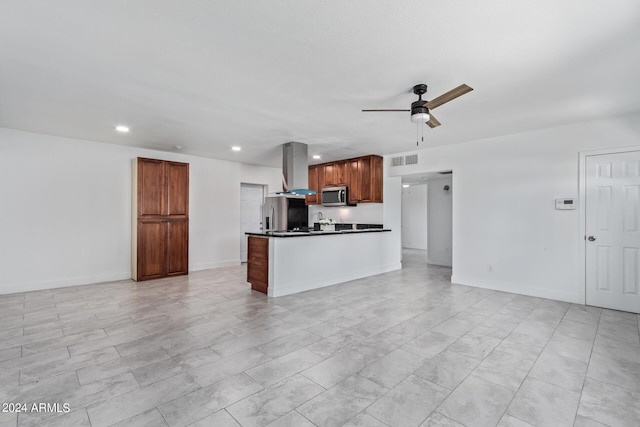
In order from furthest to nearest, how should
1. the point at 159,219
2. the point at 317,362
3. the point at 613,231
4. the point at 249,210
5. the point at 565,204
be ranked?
the point at 249,210, the point at 159,219, the point at 565,204, the point at 613,231, the point at 317,362

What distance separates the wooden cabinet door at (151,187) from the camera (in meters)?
5.48

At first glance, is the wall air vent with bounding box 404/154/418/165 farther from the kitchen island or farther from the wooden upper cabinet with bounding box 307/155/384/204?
the kitchen island

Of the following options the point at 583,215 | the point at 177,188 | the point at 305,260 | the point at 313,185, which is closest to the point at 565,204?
the point at 583,215

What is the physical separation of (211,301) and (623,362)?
4.46 meters

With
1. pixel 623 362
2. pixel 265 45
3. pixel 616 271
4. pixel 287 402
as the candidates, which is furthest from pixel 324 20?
pixel 616 271

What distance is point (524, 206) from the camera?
4.70 meters

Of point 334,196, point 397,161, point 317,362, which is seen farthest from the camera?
point 334,196

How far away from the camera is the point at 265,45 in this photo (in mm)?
2330

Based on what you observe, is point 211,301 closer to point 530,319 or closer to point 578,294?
point 530,319

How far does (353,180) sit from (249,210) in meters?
2.98

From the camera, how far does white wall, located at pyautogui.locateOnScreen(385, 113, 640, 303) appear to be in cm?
425

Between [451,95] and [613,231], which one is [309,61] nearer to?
[451,95]

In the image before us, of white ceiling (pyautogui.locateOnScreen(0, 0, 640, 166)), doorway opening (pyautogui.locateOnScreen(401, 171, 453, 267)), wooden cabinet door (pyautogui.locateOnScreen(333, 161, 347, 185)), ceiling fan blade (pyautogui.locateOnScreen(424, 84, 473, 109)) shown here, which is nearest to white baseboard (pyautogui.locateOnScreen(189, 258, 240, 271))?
wooden cabinet door (pyautogui.locateOnScreen(333, 161, 347, 185))

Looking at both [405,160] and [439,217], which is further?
[439,217]
